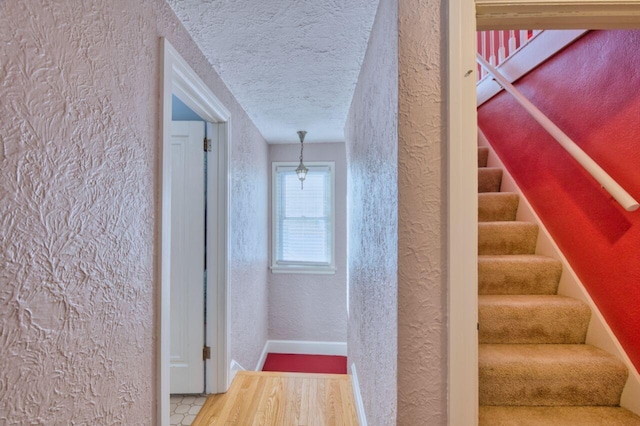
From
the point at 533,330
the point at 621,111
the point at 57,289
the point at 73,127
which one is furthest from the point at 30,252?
the point at 621,111

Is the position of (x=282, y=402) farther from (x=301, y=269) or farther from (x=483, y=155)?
(x=483, y=155)

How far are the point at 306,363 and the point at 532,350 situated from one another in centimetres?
266

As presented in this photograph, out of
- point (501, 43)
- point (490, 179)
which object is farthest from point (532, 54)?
point (490, 179)

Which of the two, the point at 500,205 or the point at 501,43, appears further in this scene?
the point at 501,43

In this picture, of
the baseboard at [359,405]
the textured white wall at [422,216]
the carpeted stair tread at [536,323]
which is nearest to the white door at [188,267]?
the baseboard at [359,405]

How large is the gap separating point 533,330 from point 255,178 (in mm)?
2567

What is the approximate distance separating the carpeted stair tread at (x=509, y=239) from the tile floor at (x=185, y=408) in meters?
2.15

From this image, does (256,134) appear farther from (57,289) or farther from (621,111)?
(621,111)

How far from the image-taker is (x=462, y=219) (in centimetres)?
83

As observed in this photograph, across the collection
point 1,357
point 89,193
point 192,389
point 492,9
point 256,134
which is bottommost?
point 192,389

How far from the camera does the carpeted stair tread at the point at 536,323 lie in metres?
1.46

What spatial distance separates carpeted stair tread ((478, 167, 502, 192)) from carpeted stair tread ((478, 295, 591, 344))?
1103mm

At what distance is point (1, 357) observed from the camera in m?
0.59

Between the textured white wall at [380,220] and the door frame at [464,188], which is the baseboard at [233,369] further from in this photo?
the door frame at [464,188]
